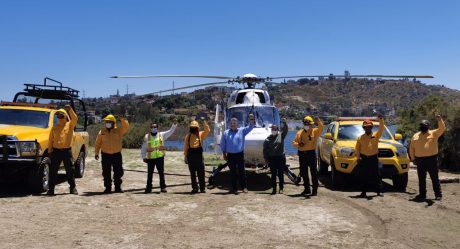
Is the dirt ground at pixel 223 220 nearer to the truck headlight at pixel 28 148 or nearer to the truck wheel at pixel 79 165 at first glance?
the truck headlight at pixel 28 148

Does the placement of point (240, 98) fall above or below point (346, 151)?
above

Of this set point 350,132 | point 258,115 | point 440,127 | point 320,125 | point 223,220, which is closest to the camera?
point 223,220

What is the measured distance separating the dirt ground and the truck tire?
26cm

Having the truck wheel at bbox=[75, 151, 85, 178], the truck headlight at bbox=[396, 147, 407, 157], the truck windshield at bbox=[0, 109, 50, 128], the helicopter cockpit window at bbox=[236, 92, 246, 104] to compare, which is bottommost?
the truck wheel at bbox=[75, 151, 85, 178]

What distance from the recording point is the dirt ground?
6.10 meters

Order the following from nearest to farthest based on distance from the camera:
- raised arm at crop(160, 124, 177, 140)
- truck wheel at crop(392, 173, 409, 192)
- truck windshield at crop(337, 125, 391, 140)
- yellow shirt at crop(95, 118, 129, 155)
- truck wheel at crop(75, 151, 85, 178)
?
yellow shirt at crop(95, 118, 129, 155)
raised arm at crop(160, 124, 177, 140)
truck wheel at crop(392, 173, 409, 192)
truck windshield at crop(337, 125, 391, 140)
truck wheel at crop(75, 151, 85, 178)

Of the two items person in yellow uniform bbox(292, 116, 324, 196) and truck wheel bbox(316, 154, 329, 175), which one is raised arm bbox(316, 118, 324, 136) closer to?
person in yellow uniform bbox(292, 116, 324, 196)

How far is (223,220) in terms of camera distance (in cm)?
741

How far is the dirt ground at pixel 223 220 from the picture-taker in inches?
240

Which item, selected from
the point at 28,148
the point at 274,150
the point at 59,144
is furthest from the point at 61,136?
the point at 274,150

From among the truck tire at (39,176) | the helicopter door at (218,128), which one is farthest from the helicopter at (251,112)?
the truck tire at (39,176)

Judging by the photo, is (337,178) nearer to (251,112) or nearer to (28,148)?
(251,112)

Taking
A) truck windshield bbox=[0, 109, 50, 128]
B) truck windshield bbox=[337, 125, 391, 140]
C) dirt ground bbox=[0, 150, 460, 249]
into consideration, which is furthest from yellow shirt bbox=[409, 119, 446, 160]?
truck windshield bbox=[0, 109, 50, 128]

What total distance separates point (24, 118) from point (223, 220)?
5856mm
